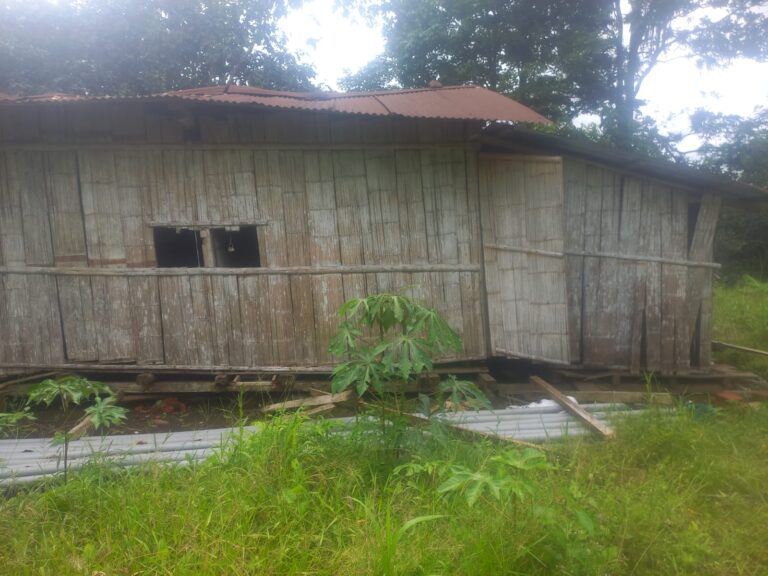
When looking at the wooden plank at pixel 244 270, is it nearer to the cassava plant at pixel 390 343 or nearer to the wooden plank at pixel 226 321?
the wooden plank at pixel 226 321

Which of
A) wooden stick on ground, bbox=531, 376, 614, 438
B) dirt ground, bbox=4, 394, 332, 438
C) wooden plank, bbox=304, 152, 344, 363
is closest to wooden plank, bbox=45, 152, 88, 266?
dirt ground, bbox=4, 394, 332, 438

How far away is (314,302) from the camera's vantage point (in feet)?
17.3

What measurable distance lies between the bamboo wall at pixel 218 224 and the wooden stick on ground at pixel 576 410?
37.9 inches

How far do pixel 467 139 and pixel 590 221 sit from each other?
1590mm

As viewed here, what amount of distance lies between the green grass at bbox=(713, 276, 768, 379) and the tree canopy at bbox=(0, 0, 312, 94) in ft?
35.4

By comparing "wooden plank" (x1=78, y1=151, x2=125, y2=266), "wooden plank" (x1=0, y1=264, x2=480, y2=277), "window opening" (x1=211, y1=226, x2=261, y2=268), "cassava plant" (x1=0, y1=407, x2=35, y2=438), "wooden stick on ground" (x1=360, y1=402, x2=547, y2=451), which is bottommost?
"wooden stick on ground" (x1=360, y1=402, x2=547, y2=451)

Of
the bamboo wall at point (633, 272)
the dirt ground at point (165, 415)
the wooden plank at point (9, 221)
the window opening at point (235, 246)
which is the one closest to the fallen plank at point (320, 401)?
the dirt ground at point (165, 415)

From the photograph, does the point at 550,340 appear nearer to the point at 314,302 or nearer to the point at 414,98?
the point at 314,302

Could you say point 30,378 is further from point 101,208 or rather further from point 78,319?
point 101,208

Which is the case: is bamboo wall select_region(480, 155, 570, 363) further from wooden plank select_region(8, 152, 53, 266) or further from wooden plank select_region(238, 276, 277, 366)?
wooden plank select_region(8, 152, 53, 266)

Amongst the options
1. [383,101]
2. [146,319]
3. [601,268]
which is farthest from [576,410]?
[146,319]

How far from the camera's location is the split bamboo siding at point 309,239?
5.10 meters

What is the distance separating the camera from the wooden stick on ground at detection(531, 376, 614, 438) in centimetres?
393

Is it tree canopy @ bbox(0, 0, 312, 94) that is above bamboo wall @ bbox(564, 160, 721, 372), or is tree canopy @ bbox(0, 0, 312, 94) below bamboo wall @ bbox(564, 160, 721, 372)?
above
